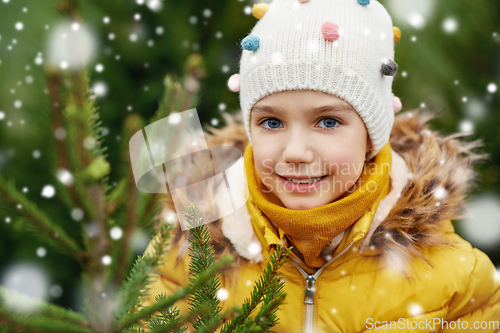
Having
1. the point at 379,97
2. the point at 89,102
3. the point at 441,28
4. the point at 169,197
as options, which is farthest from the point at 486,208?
the point at 89,102

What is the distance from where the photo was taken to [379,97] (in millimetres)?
1339

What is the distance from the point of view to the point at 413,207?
141cm

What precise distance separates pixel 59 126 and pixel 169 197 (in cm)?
108

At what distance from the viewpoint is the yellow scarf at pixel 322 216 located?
1292 mm

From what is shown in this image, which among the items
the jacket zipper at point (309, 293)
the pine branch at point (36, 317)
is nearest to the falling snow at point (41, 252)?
the jacket zipper at point (309, 293)

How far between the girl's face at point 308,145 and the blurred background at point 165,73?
0.61 m

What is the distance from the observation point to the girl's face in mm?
1242

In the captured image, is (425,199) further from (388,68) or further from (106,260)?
(106,260)

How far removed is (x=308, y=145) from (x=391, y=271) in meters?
0.60

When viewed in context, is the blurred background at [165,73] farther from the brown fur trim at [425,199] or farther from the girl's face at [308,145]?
the girl's face at [308,145]

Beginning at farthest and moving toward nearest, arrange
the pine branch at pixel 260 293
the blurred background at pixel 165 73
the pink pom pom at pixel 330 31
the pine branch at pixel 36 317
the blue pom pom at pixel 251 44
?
the blurred background at pixel 165 73 → the blue pom pom at pixel 251 44 → the pink pom pom at pixel 330 31 → the pine branch at pixel 260 293 → the pine branch at pixel 36 317

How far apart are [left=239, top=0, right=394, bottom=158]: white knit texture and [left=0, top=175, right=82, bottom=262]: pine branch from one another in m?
0.87

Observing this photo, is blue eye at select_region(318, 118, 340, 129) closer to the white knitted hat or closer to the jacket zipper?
the white knitted hat

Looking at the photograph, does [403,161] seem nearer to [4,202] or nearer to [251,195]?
[251,195]
